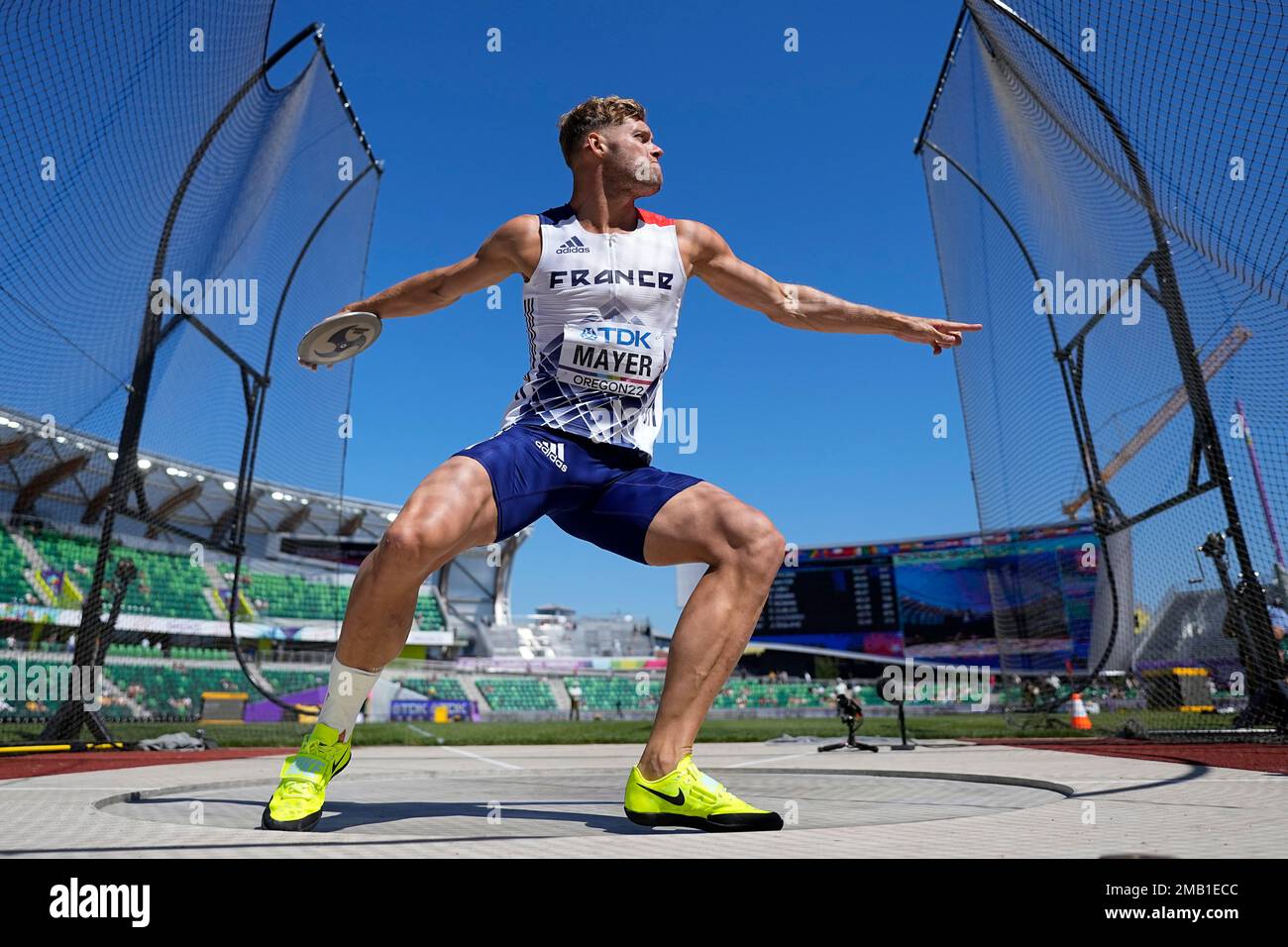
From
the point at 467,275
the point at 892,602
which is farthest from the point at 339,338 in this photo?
the point at 892,602

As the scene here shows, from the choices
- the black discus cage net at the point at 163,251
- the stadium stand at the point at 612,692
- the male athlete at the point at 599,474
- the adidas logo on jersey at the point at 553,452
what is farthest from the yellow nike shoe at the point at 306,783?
the stadium stand at the point at 612,692

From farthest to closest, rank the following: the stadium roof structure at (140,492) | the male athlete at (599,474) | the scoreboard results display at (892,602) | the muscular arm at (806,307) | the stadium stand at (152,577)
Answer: the scoreboard results display at (892,602)
the stadium stand at (152,577)
the stadium roof structure at (140,492)
the muscular arm at (806,307)
the male athlete at (599,474)

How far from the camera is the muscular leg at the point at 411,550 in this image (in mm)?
2631

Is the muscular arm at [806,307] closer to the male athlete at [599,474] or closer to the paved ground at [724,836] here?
the male athlete at [599,474]

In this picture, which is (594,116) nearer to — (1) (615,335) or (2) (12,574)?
(1) (615,335)

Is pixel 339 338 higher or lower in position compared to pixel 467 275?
lower

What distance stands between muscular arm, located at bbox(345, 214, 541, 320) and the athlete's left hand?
1.45 meters

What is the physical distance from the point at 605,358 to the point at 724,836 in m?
1.54

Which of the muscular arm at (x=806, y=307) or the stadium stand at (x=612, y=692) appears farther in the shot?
the stadium stand at (x=612, y=692)

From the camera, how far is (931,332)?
3.49 metres

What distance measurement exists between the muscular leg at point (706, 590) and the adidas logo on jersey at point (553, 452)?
358 mm

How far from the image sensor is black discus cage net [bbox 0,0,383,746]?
248 inches

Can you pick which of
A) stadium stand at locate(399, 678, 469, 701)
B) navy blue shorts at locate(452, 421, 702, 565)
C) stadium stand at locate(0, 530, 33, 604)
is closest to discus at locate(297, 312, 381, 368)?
navy blue shorts at locate(452, 421, 702, 565)

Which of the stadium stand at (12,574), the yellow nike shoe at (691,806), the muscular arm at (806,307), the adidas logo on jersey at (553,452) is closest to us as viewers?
the yellow nike shoe at (691,806)
